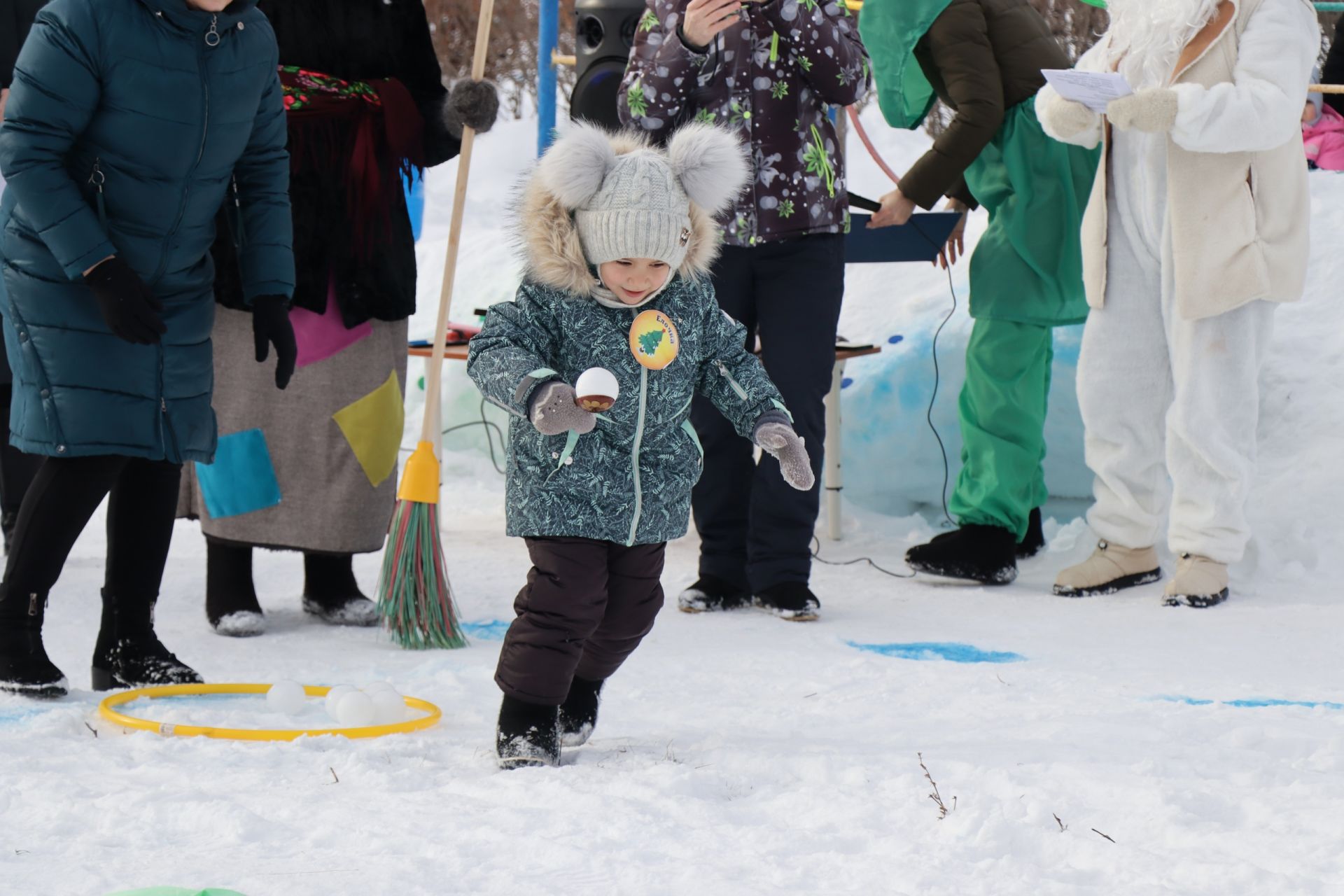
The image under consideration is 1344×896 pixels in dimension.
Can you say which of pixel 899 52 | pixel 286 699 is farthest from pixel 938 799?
pixel 899 52

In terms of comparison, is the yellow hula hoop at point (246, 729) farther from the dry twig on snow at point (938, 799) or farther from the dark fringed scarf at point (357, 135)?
the dark fringed scarf at point (357, 135)

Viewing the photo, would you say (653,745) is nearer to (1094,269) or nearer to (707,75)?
(707,75)

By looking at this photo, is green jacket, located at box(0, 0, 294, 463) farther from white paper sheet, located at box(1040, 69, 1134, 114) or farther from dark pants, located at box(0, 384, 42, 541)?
white paper sheet, located at box(1040, 69, 1134, 114)

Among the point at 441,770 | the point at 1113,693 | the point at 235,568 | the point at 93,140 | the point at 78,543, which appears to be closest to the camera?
the point at 441,770

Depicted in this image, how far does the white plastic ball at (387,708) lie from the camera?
289 cm

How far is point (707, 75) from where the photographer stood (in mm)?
4008

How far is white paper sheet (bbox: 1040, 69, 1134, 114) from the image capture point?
3.81 m

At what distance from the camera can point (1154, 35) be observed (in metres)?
4.14

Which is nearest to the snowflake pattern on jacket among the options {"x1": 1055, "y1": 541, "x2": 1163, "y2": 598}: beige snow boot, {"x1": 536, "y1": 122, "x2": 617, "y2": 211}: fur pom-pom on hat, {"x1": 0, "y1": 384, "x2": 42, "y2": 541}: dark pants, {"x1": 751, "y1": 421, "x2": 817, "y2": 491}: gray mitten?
{"x1": 1055, "y1": 541, "x2": 1163, "y2": 598}: beige snow boot

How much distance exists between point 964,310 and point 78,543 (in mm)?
3207

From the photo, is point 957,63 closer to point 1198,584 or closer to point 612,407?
point 1198,584

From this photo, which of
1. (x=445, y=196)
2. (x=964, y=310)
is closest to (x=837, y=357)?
(x=964, y=310)

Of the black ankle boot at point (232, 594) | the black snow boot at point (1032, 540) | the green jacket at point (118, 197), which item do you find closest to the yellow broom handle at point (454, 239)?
the black ankle boot at point (232, 594)

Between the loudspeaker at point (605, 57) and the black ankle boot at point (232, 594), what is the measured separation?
1.89 m
